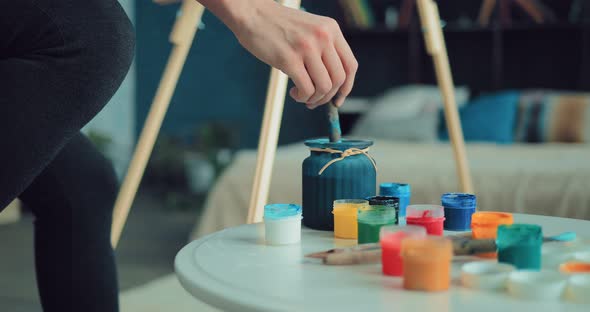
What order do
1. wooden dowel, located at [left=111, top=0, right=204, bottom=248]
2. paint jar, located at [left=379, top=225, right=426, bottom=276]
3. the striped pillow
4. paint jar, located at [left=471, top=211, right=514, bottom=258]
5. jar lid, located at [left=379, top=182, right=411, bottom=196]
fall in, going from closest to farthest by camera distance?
1. paint jar, located at [left=379, top=225, right=426, bottom=276]
2. paint jar, located at [left=471, top=211, right=514, bottom=258]
3. jar lid, located at [left=379, top=182, right=411, bottom=196]
4. wooden dowel, located at [left=111, top=0, right=204, bottom=248]
5. the striped pillow

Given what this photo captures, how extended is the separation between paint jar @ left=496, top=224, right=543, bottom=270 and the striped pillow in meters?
2.77

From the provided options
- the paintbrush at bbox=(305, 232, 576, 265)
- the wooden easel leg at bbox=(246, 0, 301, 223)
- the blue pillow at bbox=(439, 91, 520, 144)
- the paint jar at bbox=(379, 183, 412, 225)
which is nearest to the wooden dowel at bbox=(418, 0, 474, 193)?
the wooden easel leg at bbox=(246, 0, 301, 223)

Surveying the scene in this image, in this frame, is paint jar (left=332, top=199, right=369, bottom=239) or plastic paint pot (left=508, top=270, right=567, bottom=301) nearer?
plastic paint pot (left=508, top=270, right=567, bottom=301)

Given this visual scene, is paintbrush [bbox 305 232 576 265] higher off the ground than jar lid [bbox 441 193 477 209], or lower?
lower

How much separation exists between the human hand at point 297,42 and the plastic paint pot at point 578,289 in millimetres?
365

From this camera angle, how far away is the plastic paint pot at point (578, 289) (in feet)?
2.56

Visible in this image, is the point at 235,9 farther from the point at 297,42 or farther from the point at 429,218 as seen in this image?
the point at 429,218

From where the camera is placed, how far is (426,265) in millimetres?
817

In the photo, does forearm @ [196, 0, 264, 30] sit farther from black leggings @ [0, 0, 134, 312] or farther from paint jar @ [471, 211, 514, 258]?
paint jar @ [471, 211, 514, 258]

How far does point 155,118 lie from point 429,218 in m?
0.70

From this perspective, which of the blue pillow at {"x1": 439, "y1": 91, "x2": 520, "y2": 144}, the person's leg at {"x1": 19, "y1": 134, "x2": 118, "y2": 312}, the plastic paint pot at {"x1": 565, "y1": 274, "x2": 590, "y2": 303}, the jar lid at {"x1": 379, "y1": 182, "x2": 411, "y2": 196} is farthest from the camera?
the blue pillow at {"x1": 439, "y1": 91, "x2": 520, "y2": 144}

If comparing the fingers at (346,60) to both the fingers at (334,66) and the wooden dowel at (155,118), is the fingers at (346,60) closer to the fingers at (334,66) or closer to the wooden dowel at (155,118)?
the fingers at (334,66)

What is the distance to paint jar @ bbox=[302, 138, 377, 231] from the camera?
121 centimetres

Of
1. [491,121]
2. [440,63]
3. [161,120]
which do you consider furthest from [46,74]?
[491,121]
